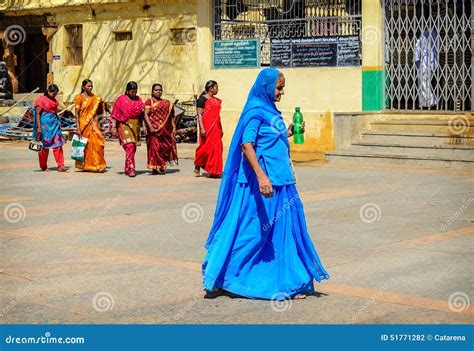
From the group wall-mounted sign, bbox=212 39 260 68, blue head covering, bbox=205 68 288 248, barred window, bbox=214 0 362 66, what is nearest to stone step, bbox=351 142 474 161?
barred window, bbox=214 0 362 66

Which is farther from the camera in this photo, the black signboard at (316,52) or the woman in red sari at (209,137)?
the black signboard at (316,52)

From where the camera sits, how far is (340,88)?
1944cm

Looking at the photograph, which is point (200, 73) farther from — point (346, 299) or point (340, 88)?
point (346, 299)

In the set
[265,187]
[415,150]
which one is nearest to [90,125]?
[415,150]

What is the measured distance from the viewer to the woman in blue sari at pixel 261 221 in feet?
22.5

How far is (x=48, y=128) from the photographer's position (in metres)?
16.9

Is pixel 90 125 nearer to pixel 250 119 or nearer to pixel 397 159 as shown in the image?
pixel 397 159

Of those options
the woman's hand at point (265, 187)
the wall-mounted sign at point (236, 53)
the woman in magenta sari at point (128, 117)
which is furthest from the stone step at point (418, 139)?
the woman's hand at point (265, 187)

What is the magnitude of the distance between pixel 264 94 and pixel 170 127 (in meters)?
9.52

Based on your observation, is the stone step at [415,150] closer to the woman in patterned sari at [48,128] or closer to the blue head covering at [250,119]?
the woman in patterned sari at [48,128]

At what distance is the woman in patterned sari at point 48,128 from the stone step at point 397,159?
4905 mm

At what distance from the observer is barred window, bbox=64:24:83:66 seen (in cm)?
2853

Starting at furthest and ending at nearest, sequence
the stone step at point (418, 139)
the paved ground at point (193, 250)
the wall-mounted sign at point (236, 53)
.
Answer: the wall-mounted sign at point (236, 53)
the stone step at point (418, 139)
the paved ground at point (193, 250)

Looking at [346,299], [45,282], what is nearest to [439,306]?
[346,299]
